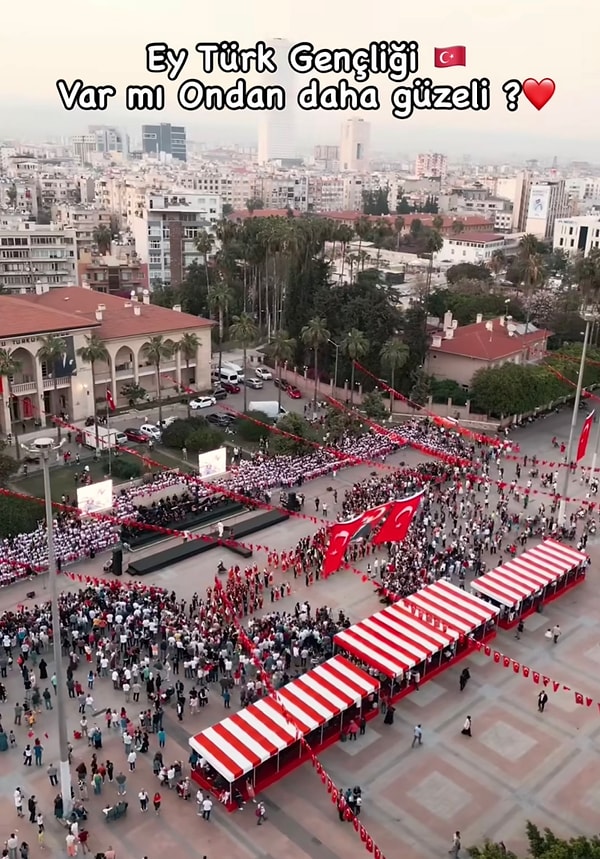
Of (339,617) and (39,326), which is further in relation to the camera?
(39,326)

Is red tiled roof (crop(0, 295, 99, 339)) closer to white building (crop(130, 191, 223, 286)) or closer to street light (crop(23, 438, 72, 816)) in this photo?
street light (crop(23, 438, 72, 816))

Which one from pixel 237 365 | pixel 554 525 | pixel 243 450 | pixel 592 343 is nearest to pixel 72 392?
pixel 243 450

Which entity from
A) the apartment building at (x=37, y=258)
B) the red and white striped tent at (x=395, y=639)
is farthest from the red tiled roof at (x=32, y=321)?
the apartment building at (x=37, y=258)

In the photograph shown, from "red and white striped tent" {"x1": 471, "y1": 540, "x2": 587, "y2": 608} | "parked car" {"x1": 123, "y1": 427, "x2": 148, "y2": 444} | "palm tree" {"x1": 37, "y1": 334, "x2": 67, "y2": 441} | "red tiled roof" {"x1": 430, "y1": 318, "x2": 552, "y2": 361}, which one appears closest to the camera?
"red and white striped tent" {"x1": 471, "y1": 540, "x2": 587, "y2": 608}

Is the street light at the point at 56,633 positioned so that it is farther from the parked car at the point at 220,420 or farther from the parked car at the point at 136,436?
the parked car at the point at 220,420

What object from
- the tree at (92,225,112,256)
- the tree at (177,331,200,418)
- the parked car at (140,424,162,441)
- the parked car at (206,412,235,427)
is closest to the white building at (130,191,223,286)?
the tree at (92,225,112,256)

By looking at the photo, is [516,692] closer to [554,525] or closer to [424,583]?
[424,583]
